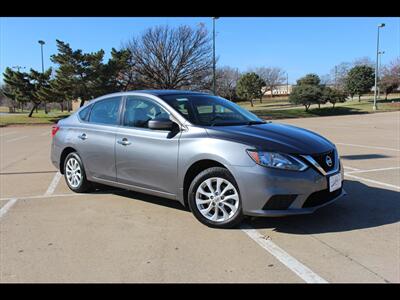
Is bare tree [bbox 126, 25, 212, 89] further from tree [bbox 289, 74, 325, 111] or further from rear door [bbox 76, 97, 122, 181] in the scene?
rear door [bbox 76, 97, 122, 181]

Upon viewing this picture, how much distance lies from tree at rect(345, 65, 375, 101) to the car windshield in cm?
5767

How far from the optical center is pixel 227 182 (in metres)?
4.58

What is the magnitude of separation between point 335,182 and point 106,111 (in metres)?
3.38

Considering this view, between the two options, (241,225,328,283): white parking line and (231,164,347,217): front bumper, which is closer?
(241,225,328,283): white parking line

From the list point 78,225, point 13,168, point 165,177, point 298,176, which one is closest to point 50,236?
point 78,225

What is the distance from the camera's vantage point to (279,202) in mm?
4359

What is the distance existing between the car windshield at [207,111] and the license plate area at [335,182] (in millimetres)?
1274

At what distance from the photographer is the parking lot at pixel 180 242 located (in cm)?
353

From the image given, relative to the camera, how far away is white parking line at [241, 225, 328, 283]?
11.2 ft

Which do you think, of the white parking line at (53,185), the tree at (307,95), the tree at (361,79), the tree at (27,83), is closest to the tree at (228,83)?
the tree at (361,79)

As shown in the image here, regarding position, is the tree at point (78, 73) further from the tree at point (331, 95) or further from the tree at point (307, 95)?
the tree at point (331, 95)

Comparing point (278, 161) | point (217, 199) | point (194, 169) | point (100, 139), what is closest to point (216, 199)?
point (217, 199)

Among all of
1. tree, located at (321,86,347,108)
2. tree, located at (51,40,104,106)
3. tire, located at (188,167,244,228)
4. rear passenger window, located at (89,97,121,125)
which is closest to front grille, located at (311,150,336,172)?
tire, located at (188,167,244,228)

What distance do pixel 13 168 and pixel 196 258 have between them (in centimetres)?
708
